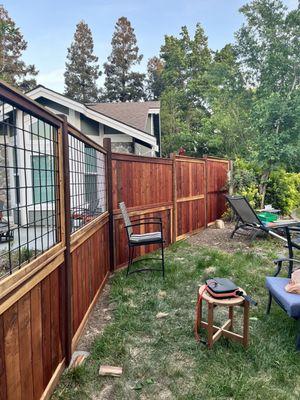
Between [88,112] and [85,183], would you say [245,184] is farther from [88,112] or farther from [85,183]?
[85,183]

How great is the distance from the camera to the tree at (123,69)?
2862 cm

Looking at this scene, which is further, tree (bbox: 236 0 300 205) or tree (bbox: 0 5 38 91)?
tree (bbox: 0 5 38 91)

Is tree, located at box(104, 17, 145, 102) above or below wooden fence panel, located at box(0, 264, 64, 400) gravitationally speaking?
above

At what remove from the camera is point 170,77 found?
75.9 ft

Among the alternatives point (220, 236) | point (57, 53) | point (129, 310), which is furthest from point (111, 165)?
point (57, 53)

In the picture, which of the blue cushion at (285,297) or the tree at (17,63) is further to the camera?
the tree at (17,63)

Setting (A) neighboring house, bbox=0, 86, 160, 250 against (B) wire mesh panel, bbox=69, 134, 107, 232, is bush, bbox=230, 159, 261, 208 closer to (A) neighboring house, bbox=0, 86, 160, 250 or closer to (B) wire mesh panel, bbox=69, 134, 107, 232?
(A) neighboring house, bbox=0, 86, 160, 250

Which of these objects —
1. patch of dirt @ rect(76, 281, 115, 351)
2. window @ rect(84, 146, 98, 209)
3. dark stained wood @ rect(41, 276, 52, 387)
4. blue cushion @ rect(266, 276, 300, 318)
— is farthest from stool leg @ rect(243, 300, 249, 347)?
window @ rect(84, 146, 98, 209)

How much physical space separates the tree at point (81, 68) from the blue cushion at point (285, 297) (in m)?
28.0

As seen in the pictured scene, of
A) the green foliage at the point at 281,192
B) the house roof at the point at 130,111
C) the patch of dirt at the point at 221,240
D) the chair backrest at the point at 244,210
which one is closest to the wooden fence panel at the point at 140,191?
the patch of dirt at the point at 221,240

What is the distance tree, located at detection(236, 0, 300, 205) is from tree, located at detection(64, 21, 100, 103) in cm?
2007

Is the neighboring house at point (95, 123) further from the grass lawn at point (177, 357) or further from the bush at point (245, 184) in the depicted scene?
the grass lawn at point (177, 357)

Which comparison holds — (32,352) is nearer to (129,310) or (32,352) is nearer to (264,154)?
(129,310)

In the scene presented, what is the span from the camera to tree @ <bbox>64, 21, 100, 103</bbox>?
1125 inches
